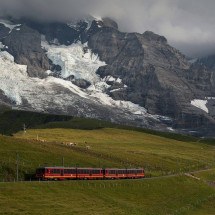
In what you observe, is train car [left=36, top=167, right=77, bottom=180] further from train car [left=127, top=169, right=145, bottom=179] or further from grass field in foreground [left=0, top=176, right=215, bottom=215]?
train car [left=127, top=169, right=145, bottom=179]

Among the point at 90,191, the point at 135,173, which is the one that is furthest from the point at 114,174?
the point at 90,191

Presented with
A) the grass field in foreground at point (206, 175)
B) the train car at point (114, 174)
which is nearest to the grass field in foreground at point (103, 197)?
the train car at point (114, 174)

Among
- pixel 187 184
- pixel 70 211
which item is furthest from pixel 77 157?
pixel 70 211

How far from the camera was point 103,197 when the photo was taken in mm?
108750

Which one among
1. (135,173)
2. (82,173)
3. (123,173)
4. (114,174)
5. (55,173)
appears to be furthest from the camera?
(135,173)

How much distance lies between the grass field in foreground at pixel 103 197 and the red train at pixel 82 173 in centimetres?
485

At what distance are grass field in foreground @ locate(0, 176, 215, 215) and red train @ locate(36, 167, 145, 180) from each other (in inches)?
191

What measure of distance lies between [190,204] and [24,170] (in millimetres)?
41247

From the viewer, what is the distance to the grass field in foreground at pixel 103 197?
90.5 meters

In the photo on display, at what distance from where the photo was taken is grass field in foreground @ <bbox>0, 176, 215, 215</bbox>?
90500 millimetres

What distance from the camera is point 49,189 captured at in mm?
102812

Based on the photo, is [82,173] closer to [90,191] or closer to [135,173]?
[90,191]

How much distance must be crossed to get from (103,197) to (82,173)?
61.2 ft

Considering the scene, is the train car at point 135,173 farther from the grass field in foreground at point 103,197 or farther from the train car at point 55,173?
the train car at point 55,173
